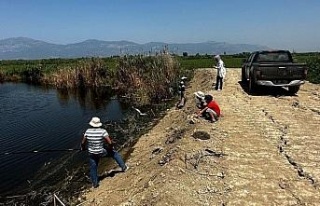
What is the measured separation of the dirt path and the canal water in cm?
382

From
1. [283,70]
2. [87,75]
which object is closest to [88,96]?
Answer: [87,75]

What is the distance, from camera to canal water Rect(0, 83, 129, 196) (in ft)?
49.8

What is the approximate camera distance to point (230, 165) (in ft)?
33.5

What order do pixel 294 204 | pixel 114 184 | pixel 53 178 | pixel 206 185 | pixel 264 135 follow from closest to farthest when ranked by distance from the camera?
pixel 294 204 → pixel 206 185 → pixel 114 184 → pixel 264 135 → pixel 53 178

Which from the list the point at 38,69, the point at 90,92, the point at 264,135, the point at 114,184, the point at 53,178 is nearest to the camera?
the point at 114,184

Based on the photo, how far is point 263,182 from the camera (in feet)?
30.2

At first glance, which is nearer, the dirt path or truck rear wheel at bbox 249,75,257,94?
the dirt path

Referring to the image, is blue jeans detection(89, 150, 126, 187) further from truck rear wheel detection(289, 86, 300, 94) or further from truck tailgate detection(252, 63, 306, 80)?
truck rear wheel detection(289, 86, 300, 94)

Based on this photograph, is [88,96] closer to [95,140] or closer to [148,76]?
[148,76]

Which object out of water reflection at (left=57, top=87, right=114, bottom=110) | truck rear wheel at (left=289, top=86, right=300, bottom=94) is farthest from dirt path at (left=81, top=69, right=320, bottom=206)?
water reflection at (left=57, top=87, right=114, bottom=110)

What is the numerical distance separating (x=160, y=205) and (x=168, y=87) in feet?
64.2

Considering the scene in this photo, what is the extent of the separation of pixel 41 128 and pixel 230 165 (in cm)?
1569

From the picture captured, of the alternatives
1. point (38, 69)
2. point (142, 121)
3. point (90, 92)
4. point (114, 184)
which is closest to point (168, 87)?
point (142, 121)

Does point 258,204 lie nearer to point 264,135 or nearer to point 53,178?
point 264,135
